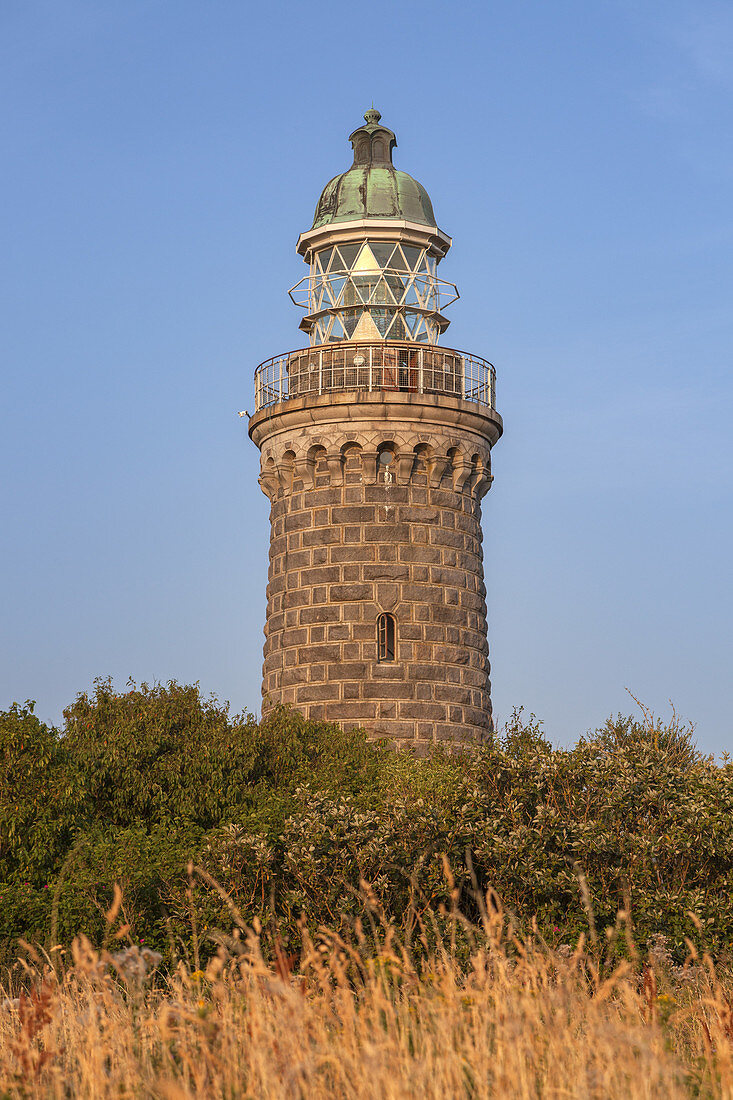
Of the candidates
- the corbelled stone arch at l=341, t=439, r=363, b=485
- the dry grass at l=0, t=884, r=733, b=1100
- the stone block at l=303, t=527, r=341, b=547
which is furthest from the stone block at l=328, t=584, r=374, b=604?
the dry grass at l=0, t=884, r=733, b=1100

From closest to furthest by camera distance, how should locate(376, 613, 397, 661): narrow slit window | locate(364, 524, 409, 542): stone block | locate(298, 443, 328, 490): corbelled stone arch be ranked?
1. locate(376, 613, 397, 661): narrow slit window
2. locate(364, 524, 409, 542): stone block
3. locate(298, 443, 328, 490): corbelled stone arch

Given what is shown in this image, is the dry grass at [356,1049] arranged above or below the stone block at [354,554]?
below

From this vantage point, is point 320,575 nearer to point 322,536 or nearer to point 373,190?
point 322,536

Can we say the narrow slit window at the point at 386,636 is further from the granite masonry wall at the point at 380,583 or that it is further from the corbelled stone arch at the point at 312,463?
the corbelled stone arch at the point at 312,463

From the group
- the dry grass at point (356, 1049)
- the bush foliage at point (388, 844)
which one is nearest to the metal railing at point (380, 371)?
the bush foliage at point (388, 844)

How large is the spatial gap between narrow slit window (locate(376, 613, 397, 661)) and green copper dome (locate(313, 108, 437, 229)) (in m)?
11.3

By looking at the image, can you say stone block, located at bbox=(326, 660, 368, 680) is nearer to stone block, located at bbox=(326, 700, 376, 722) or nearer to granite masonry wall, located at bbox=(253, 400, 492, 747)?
granite masonry wall, located at bbox=(253, 400, 492, 747)

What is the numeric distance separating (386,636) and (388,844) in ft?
37.8

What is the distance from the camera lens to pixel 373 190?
38.2 metres

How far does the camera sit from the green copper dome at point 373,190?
37.9 metres

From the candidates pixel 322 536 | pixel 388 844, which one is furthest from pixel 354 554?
pixel 388 844

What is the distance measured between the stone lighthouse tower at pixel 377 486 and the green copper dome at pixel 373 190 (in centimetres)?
6

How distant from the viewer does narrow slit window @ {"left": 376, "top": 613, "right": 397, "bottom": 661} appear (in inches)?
1352

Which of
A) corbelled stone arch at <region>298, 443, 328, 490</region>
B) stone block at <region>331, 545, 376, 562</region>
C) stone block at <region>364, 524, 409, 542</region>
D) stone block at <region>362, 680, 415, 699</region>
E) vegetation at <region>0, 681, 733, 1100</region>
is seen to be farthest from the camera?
corbelled stone arch at <region>298, 443, 328, 490</region>
